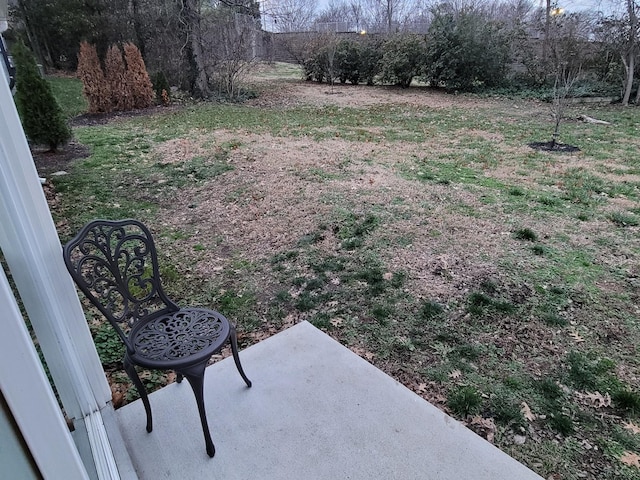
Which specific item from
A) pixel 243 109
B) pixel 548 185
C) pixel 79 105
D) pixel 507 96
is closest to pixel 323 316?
pixel 548 185

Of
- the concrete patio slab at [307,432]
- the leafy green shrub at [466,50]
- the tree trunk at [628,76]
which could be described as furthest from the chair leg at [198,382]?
the leafy green shrub at [466,50]

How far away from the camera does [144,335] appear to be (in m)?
1.52

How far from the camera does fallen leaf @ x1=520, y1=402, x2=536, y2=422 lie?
172cm

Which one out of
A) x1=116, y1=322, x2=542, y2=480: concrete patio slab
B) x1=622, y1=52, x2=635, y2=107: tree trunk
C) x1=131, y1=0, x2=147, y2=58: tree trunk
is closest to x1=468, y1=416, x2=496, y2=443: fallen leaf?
x1=116, y1=322, x2=542, y2=480: concrete patio slab

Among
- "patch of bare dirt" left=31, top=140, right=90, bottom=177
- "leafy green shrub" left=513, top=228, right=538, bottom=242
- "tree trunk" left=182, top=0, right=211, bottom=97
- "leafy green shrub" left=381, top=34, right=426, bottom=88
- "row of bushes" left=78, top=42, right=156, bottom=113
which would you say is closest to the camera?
"leafy green shrub" left=513, top=228, right=538, bottom=242

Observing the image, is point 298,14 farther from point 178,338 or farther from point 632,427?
point 632,427

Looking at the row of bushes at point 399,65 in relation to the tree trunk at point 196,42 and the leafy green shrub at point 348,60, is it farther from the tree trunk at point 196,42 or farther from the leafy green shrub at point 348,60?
the tree trunk at point 196,42

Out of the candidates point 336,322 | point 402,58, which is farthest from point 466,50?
point 336,322

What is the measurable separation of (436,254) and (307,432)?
1.85 metres

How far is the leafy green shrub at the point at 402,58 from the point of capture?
39.3 ft

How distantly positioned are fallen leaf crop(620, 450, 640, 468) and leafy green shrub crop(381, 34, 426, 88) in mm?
12252

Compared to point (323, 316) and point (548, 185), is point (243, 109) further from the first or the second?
point (323, 316)

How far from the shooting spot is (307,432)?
159 cm

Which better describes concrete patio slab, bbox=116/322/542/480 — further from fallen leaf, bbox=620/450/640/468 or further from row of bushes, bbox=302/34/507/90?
row of bushes, bbox=302/34/507/90
